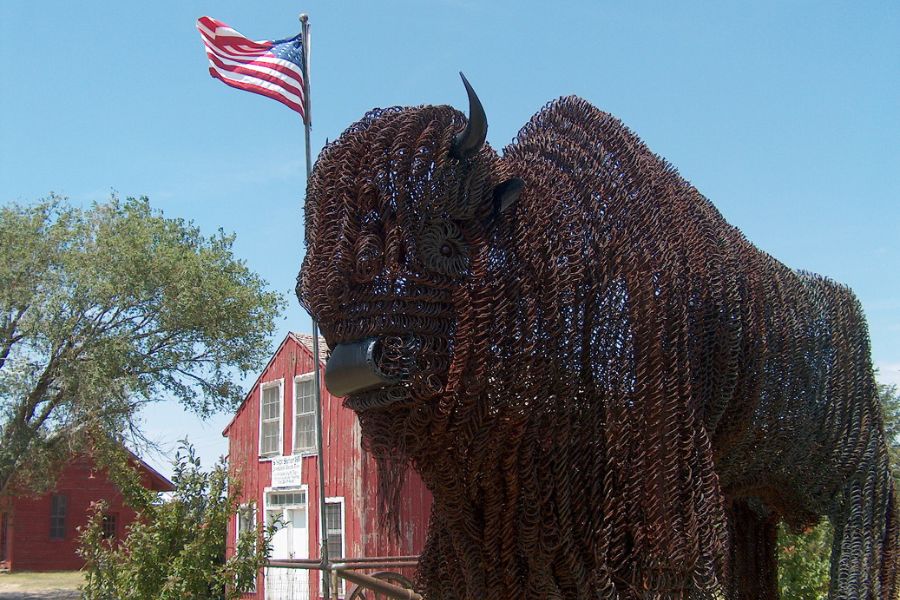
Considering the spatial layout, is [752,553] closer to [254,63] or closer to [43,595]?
[254,63]

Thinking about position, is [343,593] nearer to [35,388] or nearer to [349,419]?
[349,419]

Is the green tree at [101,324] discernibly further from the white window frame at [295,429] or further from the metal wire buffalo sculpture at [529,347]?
the metal wire buffalo sculpture at [529,347]

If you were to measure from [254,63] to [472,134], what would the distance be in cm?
608

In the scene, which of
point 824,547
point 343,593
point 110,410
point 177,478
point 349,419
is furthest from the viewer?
point 110,410

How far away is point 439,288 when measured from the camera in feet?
11.0

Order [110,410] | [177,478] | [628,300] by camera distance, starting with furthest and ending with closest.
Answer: [110,410], [177,478], [628,300]

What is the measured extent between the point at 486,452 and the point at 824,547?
6.67m

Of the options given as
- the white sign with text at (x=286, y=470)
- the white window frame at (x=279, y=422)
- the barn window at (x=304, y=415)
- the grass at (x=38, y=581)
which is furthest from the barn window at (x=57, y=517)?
the barn window at (x=304, y=415)

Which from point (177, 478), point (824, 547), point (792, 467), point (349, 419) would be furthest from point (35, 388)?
point (792, 467)

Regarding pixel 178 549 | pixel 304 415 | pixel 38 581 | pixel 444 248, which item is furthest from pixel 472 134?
pixel 38 581

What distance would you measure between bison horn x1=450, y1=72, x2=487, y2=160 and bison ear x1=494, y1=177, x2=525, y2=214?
0.19m

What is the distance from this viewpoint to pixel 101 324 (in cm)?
2045

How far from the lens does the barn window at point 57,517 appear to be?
30641 mm

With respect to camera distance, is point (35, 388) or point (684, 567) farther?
point (35, 388)
